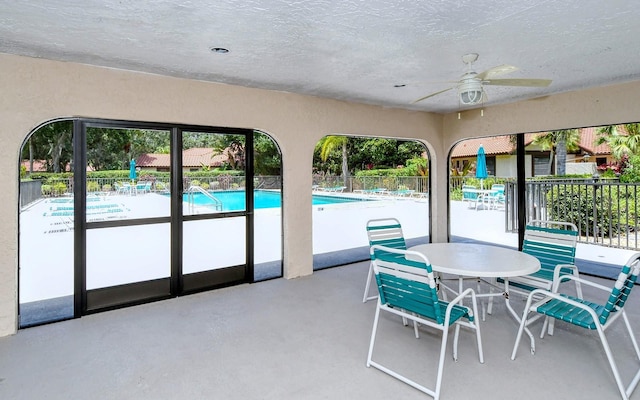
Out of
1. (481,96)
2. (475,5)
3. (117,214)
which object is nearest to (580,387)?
(481,96)

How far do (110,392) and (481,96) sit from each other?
11.4 feet

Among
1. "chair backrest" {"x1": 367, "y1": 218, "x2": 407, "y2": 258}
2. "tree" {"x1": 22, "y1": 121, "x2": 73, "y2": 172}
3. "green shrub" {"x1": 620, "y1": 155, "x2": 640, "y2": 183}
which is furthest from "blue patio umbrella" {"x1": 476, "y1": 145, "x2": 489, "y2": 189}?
"tree" {"x1": 22, "y1": 121, "x2": 73, "y2": 172}

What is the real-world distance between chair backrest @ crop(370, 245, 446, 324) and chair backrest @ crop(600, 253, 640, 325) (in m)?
0.99

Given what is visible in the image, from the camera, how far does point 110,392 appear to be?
2287mm

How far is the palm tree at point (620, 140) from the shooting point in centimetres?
781

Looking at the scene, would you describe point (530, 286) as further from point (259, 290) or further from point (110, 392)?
point (110, 392)

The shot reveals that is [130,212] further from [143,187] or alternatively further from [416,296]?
[416,296]

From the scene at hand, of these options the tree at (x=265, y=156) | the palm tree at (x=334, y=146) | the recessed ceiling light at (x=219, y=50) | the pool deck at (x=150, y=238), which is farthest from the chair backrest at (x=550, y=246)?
the palm tree at (x=334, y=146)

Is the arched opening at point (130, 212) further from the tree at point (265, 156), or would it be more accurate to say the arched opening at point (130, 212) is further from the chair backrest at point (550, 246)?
the chair backrest at point (550, 246)

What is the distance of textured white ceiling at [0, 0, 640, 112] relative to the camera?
2.34 metres

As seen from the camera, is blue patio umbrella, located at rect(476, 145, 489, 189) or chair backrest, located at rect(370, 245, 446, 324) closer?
chair backrest, located at rect(370, 245, 446, 324)

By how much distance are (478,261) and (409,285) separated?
0.95 meters

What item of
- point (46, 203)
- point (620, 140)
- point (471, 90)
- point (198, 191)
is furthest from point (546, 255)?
point (620, 140)

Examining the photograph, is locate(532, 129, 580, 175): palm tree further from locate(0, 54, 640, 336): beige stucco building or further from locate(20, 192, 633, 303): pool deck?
locate(0, 54, 640, 336): beige stucco building
